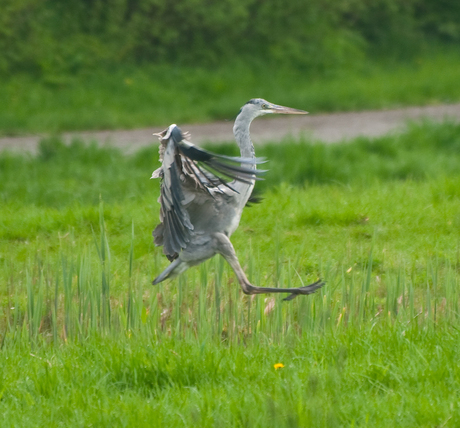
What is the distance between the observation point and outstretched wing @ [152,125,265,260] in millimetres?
3730

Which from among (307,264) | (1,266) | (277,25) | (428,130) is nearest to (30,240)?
(1,266)

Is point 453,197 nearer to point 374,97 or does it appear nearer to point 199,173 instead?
point 199,173

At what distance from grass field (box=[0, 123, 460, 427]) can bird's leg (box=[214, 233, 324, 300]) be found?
58 mm

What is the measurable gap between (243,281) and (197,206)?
1.53 ft

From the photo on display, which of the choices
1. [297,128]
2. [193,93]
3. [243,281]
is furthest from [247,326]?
[193,93]

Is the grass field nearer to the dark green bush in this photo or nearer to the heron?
the heron

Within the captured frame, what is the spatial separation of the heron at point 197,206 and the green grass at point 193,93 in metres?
6.45

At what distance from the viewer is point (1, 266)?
17.9 ft

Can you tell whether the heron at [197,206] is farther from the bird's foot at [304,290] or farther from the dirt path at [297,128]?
the dirt path at [297,128]

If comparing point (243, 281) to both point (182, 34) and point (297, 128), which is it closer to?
point (297, 128)

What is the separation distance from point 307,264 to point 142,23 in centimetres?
808

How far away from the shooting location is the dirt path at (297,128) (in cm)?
995

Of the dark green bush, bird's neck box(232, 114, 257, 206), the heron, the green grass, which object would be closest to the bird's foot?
the heron

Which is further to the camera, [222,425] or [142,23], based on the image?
[142,23]
